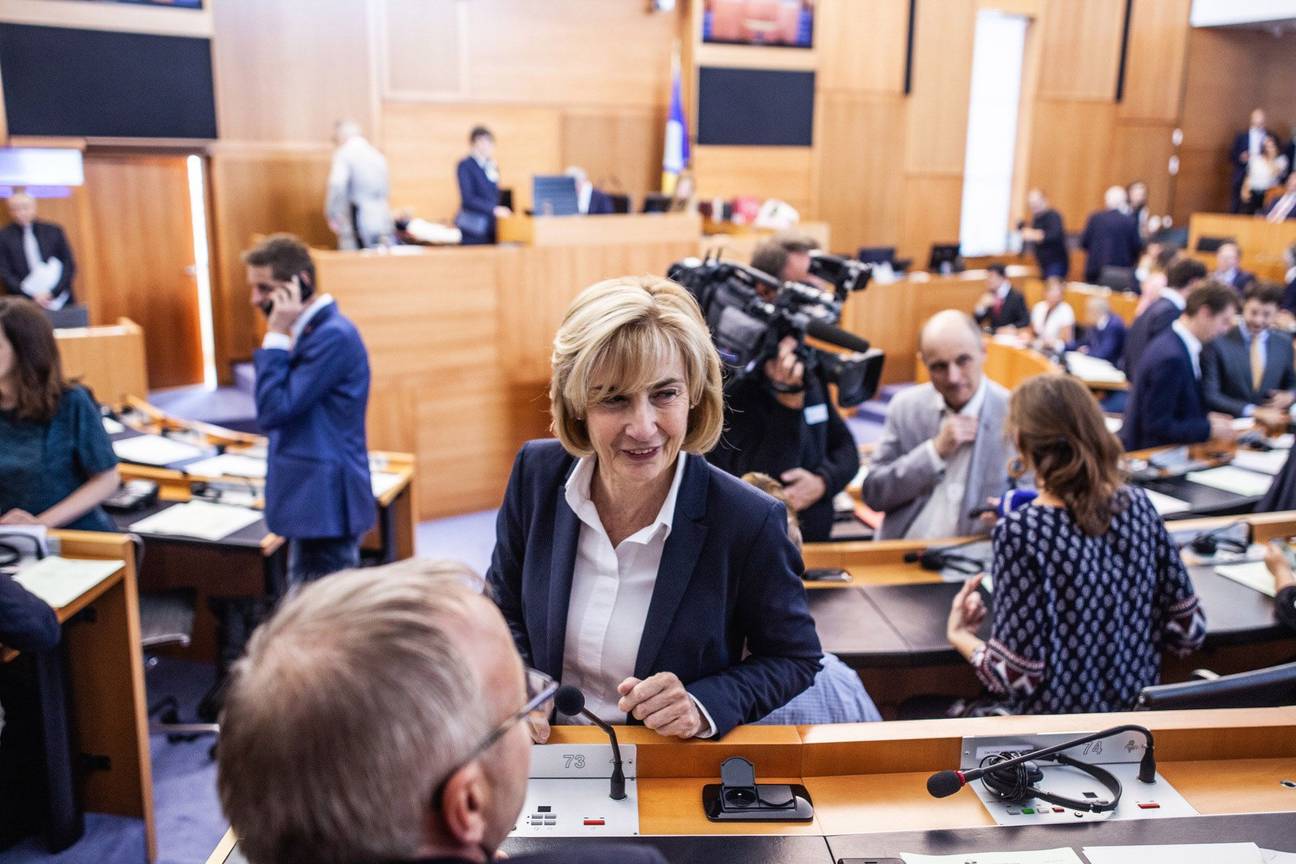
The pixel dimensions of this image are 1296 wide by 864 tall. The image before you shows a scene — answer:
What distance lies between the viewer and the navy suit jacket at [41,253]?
22.7ft

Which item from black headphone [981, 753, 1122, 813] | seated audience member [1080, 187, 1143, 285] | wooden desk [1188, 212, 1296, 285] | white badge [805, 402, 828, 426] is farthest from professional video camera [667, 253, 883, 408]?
wooden desk [1188, 212, 1296, 285]

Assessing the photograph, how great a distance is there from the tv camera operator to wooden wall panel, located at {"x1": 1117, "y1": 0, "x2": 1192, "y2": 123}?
1171cm

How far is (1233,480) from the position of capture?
416 cm

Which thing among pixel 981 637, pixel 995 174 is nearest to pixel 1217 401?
pixel 981 637

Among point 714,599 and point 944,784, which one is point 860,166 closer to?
point 714,599

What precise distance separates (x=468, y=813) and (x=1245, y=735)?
4.53 feet

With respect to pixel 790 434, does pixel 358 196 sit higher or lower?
higher

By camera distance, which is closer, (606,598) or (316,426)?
(606,598)

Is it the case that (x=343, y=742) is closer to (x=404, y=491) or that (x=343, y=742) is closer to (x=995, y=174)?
(x=404, y=491)

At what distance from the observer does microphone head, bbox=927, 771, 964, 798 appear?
146 centimetres

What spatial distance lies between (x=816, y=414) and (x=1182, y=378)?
2.33m

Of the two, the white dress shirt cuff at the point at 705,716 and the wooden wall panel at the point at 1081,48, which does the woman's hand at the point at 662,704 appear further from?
the wooden wall panel at the point at 1081,48

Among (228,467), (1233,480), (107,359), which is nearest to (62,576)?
(228,467)

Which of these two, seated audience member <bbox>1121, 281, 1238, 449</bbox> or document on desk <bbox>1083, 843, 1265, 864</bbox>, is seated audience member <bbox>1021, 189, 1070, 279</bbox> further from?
document on desk <bbox>1083, 843, 1265, 864</bbox>
